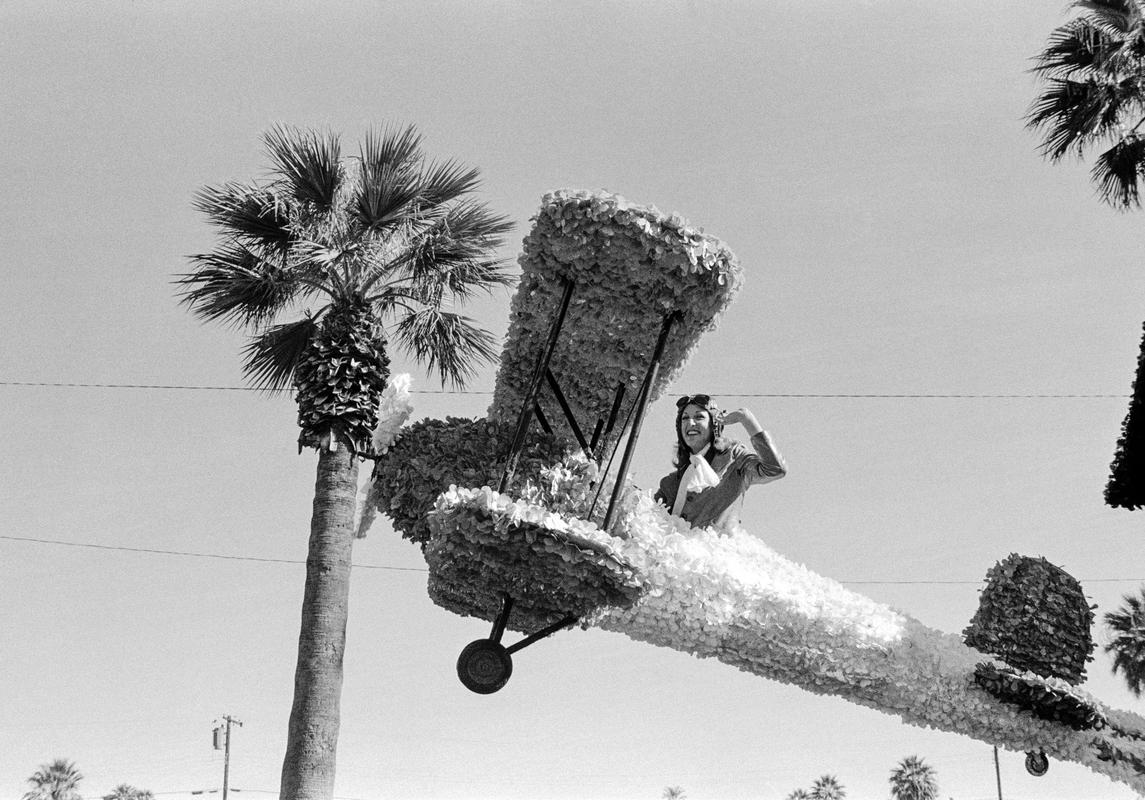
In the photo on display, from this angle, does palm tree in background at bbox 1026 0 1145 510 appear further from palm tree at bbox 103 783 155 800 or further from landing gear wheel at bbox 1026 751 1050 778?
palm tree at bbox 103 783 155 800

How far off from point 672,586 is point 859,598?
1.46 m

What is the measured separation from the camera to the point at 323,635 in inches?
398

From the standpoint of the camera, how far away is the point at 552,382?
838 centimetres

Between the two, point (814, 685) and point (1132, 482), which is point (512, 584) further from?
point (1132, 482)

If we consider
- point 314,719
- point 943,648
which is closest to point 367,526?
point 314,719

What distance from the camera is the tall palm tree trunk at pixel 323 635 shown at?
9672 millimetres

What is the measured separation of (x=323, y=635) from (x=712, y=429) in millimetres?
3576

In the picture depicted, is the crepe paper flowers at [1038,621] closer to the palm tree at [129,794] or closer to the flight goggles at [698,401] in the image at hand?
the flight goggles at [698,401]

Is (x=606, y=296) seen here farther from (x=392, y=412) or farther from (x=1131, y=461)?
(x=1131, y=461)

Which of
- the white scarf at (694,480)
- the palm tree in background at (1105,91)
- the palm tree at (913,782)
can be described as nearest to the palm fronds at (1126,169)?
the palm tree in background at (1105,91)

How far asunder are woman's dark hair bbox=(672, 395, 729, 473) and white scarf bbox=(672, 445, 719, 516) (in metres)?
0.16

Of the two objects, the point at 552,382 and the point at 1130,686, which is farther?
the point at 1130,686

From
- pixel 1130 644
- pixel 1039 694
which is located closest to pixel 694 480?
pixel 1039 694

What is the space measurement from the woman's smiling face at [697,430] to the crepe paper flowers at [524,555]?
1.59 m
